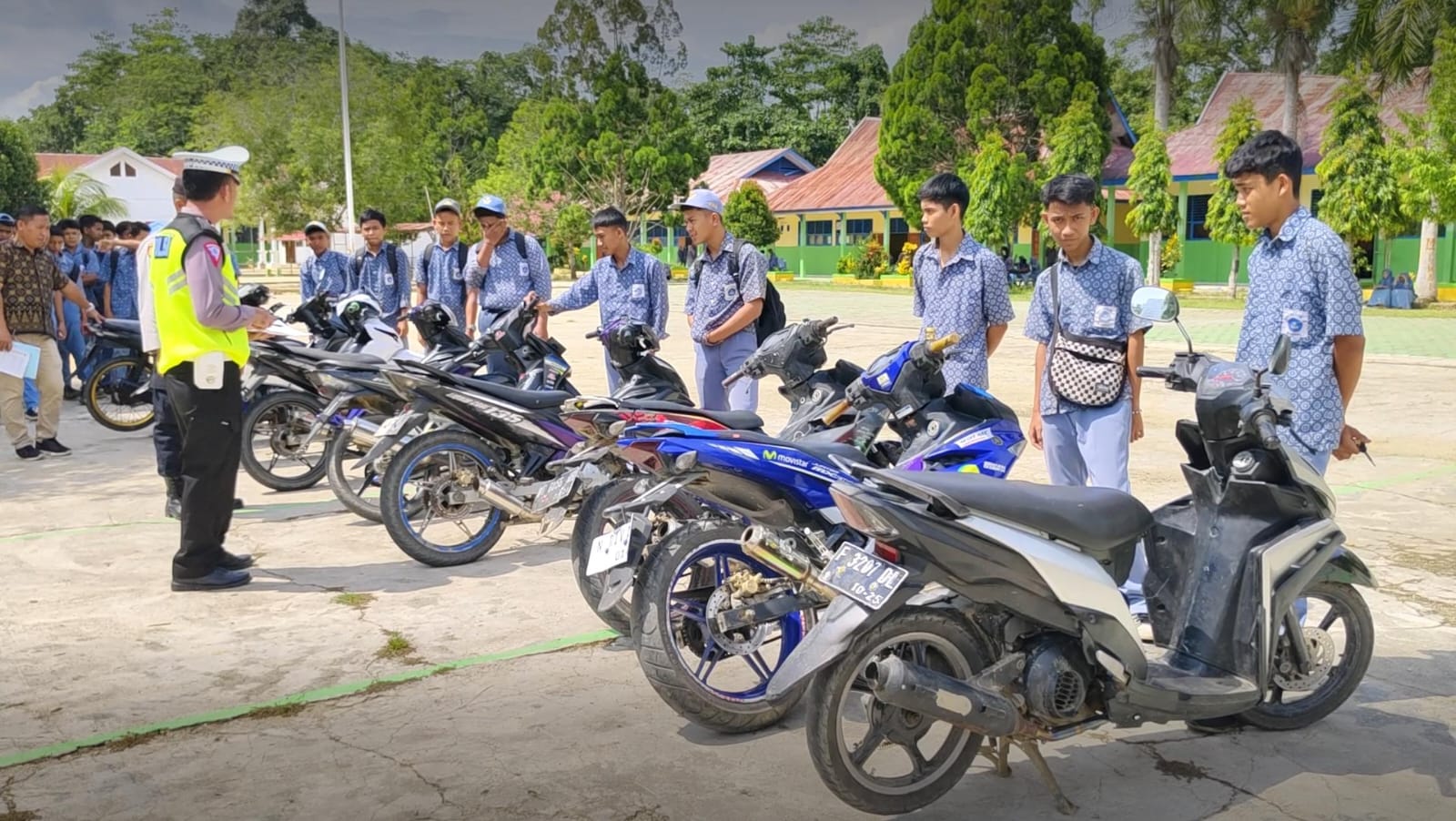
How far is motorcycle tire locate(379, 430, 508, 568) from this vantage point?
539 centimetres

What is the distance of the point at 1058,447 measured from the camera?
4742 mm

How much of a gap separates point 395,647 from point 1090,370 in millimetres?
2691

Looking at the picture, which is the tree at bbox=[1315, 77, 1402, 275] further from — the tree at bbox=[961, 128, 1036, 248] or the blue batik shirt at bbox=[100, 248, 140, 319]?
the blue batik shirt at bbox=[100, 248, 140, 319]

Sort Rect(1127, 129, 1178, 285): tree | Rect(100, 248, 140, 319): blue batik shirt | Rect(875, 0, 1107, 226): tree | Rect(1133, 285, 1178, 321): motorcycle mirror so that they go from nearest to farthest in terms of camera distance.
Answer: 1. Rect(1133, 285, 1178, 321): motorcycle mirror
2. Rect(100, 248, 140, 319): blue batik shirt
3. Rect(1127, 129, 1178, 285): tree
4. Rect(875, 0, 1107, 226): tree

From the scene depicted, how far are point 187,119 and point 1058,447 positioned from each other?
76.5 m

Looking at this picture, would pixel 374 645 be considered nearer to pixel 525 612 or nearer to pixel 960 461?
pixel 525 612

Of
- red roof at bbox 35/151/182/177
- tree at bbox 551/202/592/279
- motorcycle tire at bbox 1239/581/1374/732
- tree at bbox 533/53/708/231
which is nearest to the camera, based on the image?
motorcycle tire at bbox 1239/581/1374/732

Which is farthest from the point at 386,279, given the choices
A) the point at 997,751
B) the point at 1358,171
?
the point at 1358,171

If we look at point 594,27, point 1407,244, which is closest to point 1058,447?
point 1407,244

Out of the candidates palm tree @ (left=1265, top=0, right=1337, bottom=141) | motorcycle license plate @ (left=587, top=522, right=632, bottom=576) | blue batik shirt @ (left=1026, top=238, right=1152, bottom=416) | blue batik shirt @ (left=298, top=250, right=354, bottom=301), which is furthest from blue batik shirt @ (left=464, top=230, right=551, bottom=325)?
palm tree @ (left=1265, top=0, right=1337, bottom=141)

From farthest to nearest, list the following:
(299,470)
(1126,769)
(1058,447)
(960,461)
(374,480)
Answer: (299,470) → (374,480) → (1058,447) → (960,461) → (1126,769)

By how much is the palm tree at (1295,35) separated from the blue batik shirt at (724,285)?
2288cm

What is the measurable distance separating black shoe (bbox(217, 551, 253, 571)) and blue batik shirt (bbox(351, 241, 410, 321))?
4.39 meters

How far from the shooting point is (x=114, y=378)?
31.6 ft
